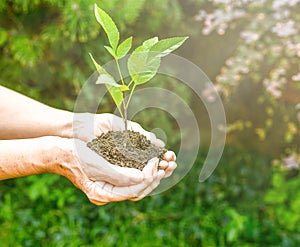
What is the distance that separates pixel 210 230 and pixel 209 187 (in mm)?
364

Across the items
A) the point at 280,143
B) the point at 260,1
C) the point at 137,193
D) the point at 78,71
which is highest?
the point at 137,193

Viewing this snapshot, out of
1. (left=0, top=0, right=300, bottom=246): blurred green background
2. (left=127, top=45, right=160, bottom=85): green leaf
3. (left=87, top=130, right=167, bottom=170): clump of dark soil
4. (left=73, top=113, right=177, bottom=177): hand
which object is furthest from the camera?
(left=0, top=0, right=300, bottom=246): blurred green background

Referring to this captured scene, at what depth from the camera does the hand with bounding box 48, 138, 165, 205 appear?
1409 millimetres

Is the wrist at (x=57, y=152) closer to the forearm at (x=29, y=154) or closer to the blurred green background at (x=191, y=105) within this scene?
the forearm at (x=29, y=154)

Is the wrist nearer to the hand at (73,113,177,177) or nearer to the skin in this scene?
the skin

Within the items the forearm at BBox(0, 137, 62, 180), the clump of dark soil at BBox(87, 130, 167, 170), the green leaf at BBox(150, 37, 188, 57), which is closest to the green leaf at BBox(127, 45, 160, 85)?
the green leaf at BBox(150, 37, 188, 57)

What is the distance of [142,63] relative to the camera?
1.38m

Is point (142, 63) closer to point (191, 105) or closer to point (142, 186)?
point (142, 186)

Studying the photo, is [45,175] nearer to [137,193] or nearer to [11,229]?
[11,229]

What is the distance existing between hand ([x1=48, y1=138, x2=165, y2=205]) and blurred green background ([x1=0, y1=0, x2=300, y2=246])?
1357mm

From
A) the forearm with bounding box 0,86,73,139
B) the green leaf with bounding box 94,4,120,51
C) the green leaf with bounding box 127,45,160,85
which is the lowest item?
the forearm with bounding box 0,86,73,139

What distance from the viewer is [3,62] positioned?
322 cm

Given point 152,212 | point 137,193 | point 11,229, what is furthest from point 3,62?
point 137,193

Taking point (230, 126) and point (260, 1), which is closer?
point (260, 1)
